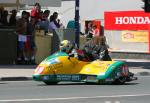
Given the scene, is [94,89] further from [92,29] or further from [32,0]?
[92,29]

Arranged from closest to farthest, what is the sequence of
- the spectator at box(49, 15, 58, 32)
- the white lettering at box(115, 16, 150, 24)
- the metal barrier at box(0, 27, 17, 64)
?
the metal barrier at box(0, 27, 17, 64) → the spectator at box(49, 15, 58, 32) → the white lettering at box(115, 16, 150, 24)

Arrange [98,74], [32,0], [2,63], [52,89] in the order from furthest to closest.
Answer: [32,0]
[2,63]
[98,74]
[52,89]

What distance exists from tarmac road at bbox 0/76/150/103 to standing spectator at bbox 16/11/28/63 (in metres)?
6.19

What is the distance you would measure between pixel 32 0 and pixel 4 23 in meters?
2.13

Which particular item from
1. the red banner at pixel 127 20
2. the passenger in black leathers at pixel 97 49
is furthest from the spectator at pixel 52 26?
the red banner at pixel 127 20

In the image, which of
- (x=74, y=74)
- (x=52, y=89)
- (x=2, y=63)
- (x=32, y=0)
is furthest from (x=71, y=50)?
(x=32, y=0)

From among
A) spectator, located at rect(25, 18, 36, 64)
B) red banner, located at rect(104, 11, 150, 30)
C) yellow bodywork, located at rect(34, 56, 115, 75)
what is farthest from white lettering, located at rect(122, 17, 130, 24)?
yellow bodywork, located at rect(34, 56, 115, 75)

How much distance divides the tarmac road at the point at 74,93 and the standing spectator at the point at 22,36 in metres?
6.19

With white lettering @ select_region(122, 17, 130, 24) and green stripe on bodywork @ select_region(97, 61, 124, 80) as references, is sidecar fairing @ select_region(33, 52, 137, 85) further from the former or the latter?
white lettering @ select_region(122, 17, 130, 24)

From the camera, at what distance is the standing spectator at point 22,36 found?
2622cm

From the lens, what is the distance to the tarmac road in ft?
48.5

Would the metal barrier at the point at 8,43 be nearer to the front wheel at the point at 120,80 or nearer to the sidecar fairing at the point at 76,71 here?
the sidecar fairing at the point at 76,71

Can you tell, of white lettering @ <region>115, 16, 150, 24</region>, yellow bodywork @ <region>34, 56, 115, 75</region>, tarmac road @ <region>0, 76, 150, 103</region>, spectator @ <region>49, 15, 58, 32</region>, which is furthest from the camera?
white lettering @ <region>115, 16, 150, 24</region>

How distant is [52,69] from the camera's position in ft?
61.2
